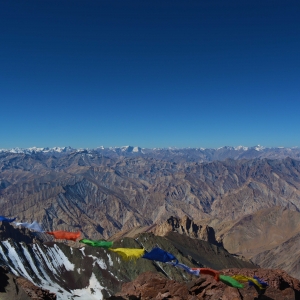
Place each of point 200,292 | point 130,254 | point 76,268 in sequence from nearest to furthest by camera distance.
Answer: point 130,254, point 200,292, point 76,268

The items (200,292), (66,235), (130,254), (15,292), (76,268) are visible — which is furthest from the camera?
(76,268)

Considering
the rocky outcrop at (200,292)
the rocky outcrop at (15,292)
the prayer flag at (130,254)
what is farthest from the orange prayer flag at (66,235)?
the rocky outcrop at (200,292)

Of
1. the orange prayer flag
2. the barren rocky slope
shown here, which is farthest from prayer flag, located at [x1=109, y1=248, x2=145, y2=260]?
the barren rocky slope

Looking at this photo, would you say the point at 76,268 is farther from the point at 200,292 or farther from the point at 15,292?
the point at 15,292

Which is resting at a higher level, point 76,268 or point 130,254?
point 130,254

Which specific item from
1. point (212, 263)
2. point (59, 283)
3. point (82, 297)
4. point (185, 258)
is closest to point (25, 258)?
point (59, 283)

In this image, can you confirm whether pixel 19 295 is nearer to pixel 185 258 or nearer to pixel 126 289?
pixel 126 289

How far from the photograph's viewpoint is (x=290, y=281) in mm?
47344

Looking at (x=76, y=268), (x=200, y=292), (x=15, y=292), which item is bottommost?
(x=76, y=268)

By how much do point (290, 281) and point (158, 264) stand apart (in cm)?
7390

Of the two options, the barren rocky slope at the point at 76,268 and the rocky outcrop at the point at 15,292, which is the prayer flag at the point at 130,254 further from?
the barren rocky slope at the point at 76,268

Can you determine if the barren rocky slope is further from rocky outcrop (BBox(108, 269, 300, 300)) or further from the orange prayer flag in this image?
the orange prayer flag

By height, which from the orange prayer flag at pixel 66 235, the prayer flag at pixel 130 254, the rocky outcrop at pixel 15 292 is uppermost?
the orange prayer flag at pixel 66 235

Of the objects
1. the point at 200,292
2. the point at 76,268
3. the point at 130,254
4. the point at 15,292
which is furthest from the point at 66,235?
the point at 76,268
